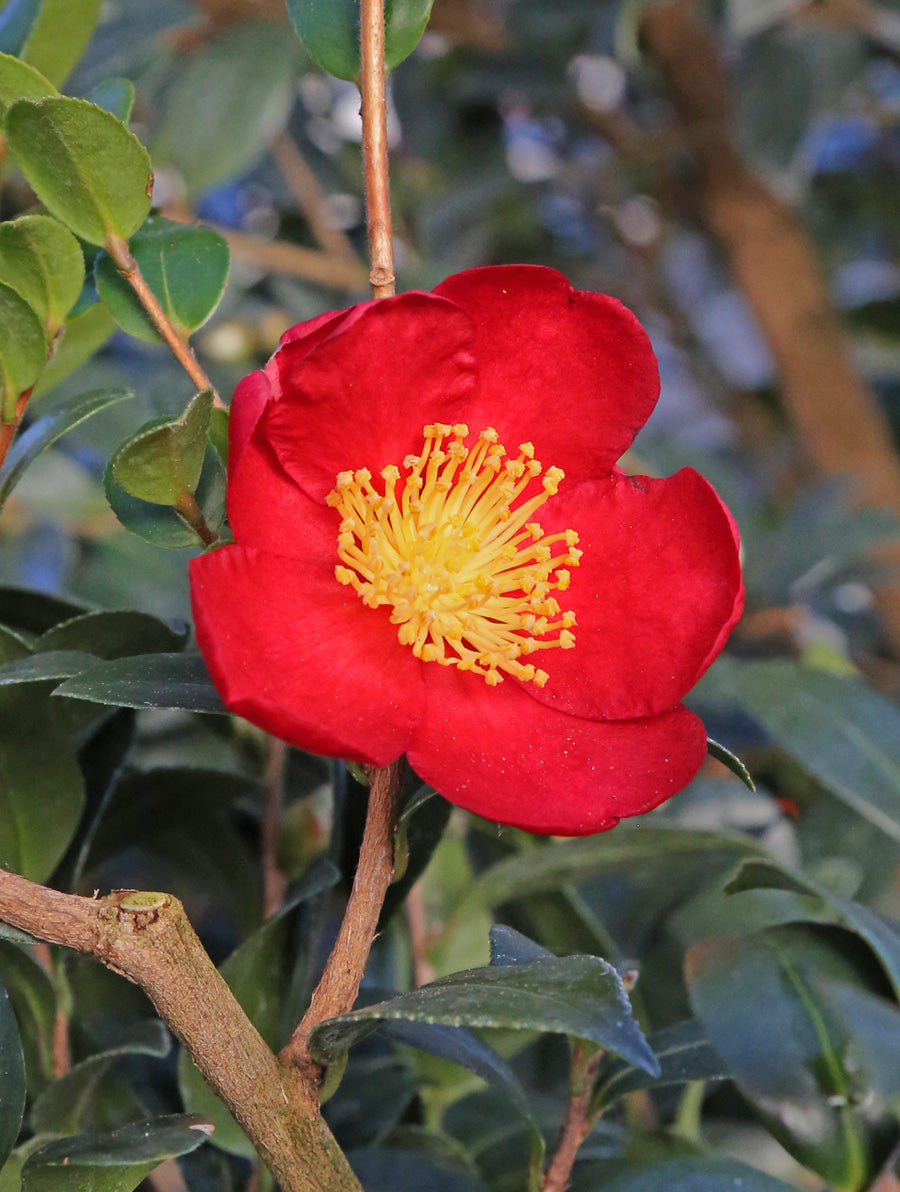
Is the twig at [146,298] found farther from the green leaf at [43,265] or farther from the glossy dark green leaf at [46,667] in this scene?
the glossy dark green leaf at [46,667]

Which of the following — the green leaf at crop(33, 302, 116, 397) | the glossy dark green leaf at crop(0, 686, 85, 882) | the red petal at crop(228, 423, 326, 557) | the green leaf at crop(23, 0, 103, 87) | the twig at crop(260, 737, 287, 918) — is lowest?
the twig at crop(260, 737, 287, 918)

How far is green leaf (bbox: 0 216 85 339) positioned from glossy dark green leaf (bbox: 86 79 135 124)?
0.12m

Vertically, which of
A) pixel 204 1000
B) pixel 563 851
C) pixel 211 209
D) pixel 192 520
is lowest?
pixel 211 209

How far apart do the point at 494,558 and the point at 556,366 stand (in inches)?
5.0

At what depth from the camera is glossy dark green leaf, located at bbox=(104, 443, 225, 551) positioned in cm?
54

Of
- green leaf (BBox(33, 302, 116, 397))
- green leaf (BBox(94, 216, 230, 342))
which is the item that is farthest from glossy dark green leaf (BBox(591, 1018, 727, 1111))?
green leaf (BBox(33, 302, 116, 397))

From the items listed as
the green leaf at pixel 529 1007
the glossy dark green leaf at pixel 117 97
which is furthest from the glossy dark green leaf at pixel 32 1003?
the glossy dark green leaf at pixel 117 97

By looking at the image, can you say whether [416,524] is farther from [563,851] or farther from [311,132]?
[311,132]

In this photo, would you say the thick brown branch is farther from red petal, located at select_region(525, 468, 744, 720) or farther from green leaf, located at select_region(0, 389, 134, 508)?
green leaf, located at select_region(0, 389, 134, 508)

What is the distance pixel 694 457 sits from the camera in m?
1.71

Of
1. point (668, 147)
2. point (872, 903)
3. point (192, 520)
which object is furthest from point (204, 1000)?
point (668, 147)

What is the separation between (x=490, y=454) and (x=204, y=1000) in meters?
0.33

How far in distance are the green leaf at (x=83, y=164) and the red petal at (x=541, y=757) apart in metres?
0.28

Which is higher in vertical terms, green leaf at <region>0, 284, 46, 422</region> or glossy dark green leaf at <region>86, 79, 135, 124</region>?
glossy dark green leaf at <region>86, 79, 135, 124</region>
